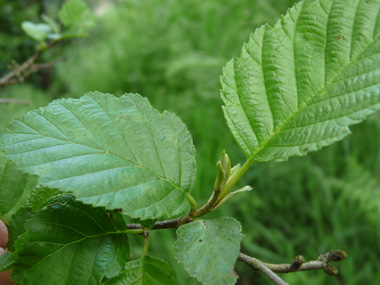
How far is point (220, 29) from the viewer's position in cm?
342

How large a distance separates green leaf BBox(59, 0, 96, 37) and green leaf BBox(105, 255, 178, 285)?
0.91 m

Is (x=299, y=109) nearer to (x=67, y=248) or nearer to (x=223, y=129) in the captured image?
(x=67, y=248)

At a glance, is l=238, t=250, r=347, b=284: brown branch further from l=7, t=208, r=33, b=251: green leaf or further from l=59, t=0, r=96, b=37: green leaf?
l=59, t=0, r=96, b=37: green leaf

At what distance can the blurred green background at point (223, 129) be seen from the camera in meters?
2.24

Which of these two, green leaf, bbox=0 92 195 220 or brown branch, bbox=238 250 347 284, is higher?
green leaf, bbox=0 92 195 220

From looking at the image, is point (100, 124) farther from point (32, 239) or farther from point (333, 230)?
point (333, 230)

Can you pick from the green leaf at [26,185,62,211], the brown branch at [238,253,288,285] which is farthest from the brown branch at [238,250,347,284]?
the green leaf at [26,185,62,211]

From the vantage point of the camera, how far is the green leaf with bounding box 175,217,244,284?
→ 18.9 inches

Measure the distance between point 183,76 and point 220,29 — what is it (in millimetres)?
619

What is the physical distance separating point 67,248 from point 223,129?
7.33 ft

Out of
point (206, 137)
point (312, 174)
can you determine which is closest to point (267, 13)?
point (206, 137)

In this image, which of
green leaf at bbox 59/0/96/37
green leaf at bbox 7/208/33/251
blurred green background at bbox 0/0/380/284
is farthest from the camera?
blurred green background at bbox 0/0/380/284

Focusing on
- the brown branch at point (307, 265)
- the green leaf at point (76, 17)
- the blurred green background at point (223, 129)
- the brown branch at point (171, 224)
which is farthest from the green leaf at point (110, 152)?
the blurred green background at point (223, 129)

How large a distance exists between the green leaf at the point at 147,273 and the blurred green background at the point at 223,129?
1.57 m
